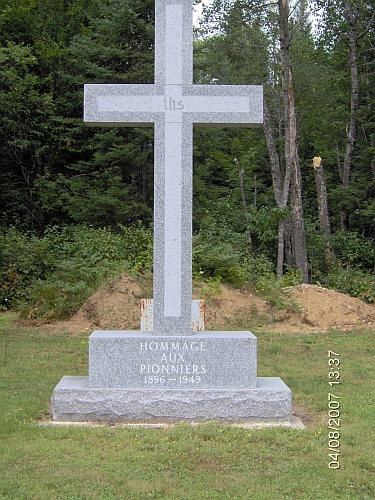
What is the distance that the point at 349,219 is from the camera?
19.5 meters

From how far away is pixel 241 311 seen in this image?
12.1 metres

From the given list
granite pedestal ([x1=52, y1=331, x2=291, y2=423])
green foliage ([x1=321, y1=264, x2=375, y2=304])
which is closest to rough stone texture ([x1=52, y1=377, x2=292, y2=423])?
granite pedestal ([x1=52, y1=331, x2=291, y2=423])

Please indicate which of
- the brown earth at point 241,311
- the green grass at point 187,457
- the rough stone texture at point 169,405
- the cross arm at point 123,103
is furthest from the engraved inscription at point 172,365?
the brown earth at point 241,311

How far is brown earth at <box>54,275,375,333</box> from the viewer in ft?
37.8

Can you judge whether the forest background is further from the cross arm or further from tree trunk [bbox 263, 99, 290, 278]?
the cross arm

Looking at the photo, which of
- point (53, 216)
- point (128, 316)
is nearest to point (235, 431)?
point (128, 316)

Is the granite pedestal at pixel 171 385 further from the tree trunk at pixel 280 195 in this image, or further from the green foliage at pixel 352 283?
the tree trunk at pixel 280 195

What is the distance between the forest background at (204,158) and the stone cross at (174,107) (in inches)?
271

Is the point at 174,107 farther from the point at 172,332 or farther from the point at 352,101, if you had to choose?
the point at 352,101

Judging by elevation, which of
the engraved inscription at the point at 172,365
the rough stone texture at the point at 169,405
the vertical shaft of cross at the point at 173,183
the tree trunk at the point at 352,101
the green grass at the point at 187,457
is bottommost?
the green grass at the point at 187,457

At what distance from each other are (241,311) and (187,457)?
734cm

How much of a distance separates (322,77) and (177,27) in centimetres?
1636

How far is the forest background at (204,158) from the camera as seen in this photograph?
1495cm

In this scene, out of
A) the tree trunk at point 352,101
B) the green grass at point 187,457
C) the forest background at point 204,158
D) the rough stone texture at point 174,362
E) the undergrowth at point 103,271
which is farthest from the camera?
the tree trunk at point 352,101
